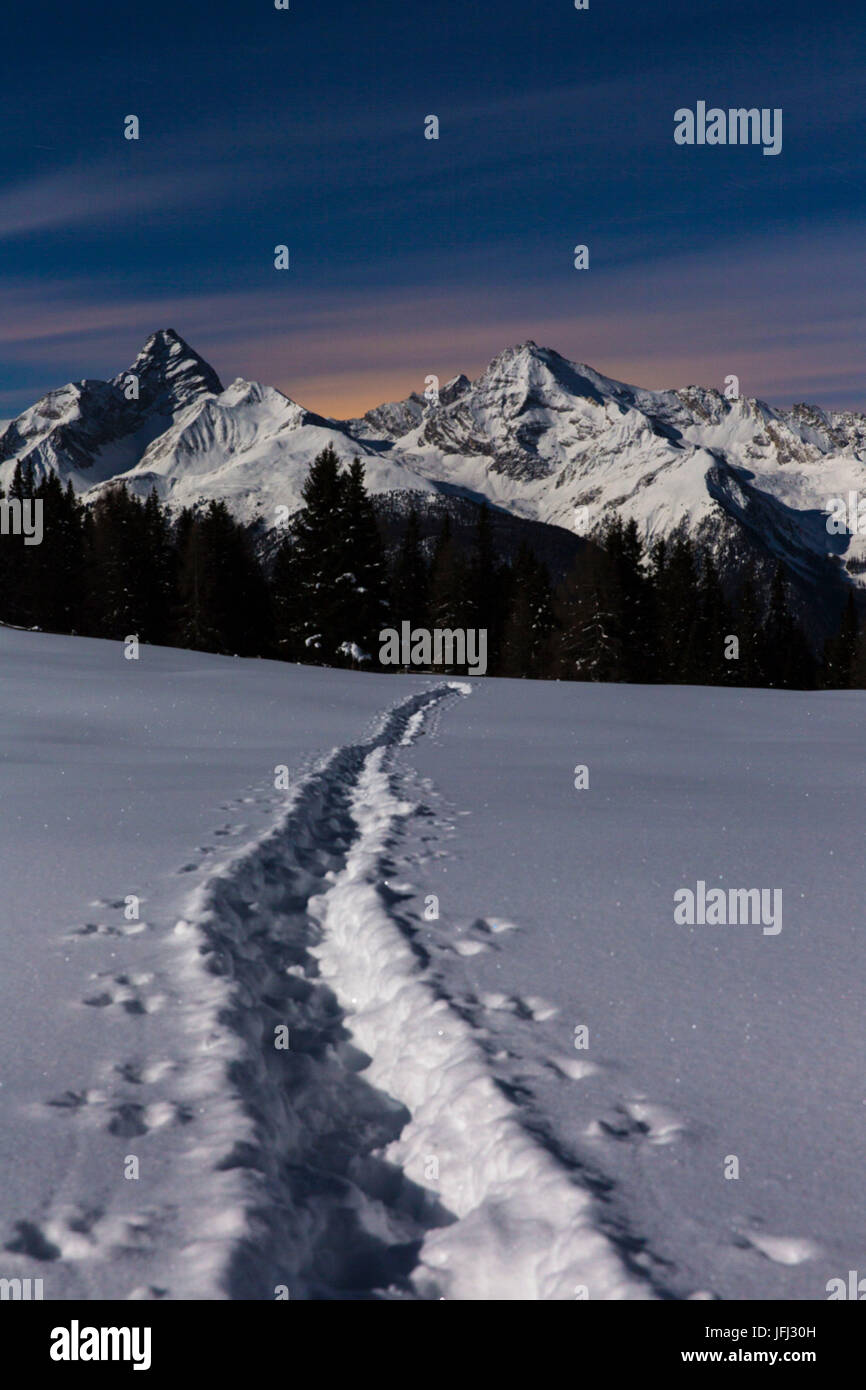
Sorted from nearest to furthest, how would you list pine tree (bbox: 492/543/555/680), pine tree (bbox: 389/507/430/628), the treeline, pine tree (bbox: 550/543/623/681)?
the treeline → pine tree (bbox: 550/543/623/681) → pine tree (bbox: 492/543/555/680) → pine tree (bbox: 389/507/430/628)

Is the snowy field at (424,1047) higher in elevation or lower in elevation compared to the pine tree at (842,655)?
lower

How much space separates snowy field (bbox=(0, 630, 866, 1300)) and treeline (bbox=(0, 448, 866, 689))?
39.4m

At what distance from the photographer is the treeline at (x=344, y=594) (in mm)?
49344

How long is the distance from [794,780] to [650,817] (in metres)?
3.73

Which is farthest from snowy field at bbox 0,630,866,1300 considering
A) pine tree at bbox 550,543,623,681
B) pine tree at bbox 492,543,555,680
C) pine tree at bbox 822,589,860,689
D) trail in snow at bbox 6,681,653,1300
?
pine tree at bbox 822,589,860,689

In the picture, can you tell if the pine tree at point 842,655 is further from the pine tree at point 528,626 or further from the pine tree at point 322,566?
the pine tree at point 322,566

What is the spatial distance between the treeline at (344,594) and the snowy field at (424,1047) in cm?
3940

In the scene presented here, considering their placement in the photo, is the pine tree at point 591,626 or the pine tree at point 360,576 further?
the pine tree at point 591,626

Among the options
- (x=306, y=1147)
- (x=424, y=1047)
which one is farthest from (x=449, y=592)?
(x=306, y=1147)

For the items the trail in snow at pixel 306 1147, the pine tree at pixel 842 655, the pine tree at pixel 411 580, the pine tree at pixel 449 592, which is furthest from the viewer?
the pine tree at pixel 842 655

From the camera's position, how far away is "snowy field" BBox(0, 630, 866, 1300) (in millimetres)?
3379

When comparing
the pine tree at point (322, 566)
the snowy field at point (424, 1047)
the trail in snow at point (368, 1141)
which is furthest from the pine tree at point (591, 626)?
the trail in snow at point (368, 1141)
